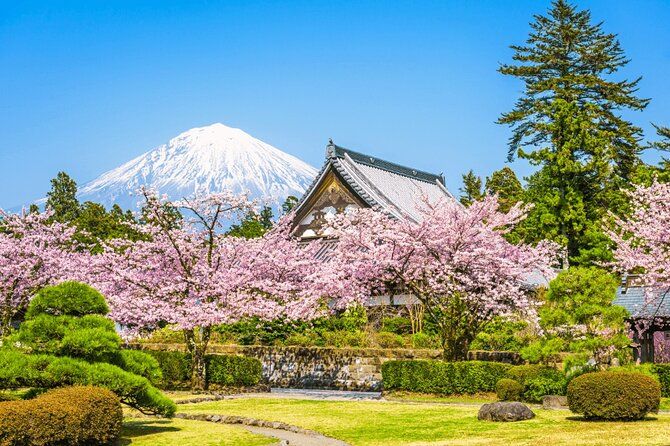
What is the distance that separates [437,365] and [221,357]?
8.08m

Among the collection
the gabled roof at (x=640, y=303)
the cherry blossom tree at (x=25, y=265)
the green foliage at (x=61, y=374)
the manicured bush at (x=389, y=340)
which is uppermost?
the cherry blossom tree at (x=25, y=265)

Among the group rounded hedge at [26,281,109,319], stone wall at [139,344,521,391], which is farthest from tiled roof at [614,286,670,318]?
rounded hedge at [26,281,109,319]

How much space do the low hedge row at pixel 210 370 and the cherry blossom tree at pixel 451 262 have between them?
5.30m

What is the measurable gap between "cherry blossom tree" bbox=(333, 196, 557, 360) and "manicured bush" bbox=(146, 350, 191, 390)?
677cm

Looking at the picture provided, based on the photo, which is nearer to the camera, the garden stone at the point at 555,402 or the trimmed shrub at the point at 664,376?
the garden stone at the point at 555,402

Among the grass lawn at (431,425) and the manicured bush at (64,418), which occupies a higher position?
the manicured bush at (64,418)

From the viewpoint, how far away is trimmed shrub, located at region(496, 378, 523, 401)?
76.7 feet

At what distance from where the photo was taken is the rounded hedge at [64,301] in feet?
56.4

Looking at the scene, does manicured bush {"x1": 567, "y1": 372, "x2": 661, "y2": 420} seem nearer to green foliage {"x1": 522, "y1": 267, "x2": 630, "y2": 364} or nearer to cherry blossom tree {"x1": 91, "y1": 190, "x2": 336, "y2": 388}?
green foliage {"x1": 522, "y1": 267, "x2": 630, "y2": 364}

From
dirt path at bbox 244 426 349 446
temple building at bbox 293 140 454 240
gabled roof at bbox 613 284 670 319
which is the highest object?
temple building at bbox 293 140 454 240

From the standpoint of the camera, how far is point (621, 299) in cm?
3300

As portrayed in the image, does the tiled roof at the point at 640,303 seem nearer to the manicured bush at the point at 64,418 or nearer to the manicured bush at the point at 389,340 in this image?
the manicured bush at the point at 389,340

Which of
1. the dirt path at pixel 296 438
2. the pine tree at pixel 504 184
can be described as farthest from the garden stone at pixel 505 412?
the pine tree at pixel 504 184

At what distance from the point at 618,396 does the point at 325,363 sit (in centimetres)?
1500
